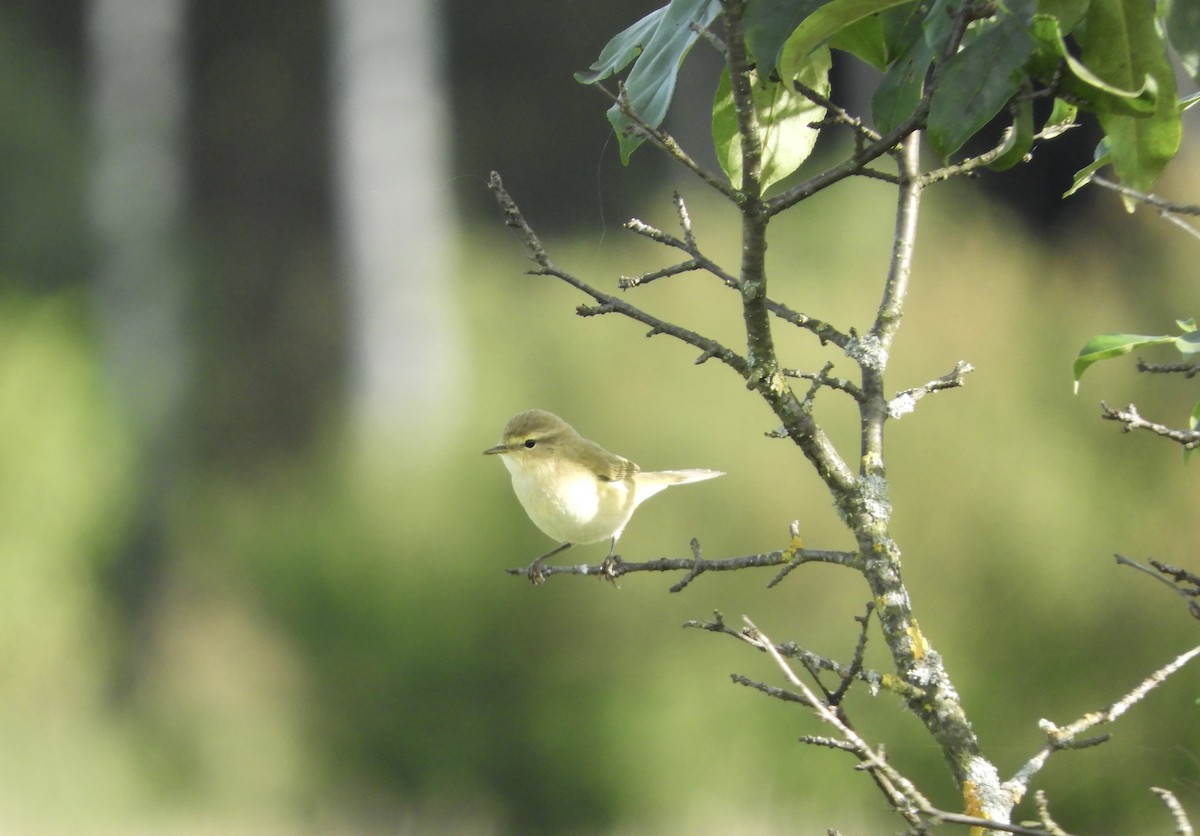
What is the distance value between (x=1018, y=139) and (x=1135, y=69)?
76 millimetres

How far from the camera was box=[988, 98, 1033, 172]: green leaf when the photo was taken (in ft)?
1.99

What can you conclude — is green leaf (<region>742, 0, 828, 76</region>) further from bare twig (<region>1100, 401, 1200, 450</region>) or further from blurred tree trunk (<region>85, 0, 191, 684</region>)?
blurred tree trunk (<region>85, 0, 191, 684</region>)

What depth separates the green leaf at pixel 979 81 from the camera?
571mm

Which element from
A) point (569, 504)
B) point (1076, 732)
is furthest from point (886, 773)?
point (569, 504)

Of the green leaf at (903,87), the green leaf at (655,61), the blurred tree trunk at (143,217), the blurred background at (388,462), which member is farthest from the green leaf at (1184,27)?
the blurred tree trunk at (143,217)

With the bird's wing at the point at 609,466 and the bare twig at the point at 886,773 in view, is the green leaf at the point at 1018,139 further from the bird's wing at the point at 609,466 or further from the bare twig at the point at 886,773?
the bird's wing at the point at 609,466

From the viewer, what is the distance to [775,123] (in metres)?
0.73

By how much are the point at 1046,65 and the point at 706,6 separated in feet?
0.66

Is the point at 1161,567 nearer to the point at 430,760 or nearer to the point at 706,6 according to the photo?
the point at 706,6

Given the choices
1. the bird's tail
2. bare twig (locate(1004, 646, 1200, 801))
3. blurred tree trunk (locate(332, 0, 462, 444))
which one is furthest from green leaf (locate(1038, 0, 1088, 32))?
blurred tree trunk (locate(332, 0, 462, 444))

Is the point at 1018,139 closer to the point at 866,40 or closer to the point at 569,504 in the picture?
the point at 866,40

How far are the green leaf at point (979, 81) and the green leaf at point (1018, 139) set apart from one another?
3 cm

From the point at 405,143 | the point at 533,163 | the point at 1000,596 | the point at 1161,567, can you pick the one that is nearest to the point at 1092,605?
the point at 1000,596

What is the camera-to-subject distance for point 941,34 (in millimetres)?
624
